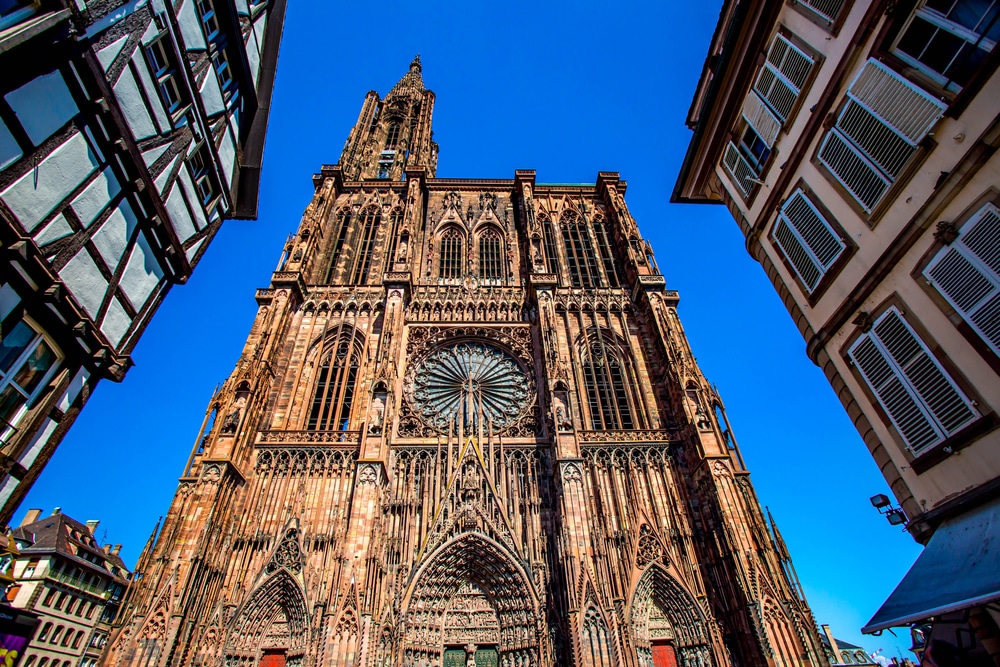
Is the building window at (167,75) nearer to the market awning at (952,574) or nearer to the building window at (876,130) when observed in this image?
the building window at (876,130)

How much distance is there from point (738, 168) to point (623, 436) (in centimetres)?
1104

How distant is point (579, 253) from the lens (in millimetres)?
26672

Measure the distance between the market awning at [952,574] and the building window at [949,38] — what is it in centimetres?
492

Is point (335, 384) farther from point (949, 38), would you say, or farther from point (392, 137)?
point (392, 137)

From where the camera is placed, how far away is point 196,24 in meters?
8.85

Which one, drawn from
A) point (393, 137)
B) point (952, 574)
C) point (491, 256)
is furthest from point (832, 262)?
point (393, 137)

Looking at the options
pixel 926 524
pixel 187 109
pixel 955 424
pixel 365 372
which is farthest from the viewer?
pixel 365 372

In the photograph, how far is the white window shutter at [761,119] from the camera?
940cm

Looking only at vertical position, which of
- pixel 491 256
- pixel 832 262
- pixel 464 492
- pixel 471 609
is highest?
pixel 491 256

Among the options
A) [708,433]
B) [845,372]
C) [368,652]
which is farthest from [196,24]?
[708,433]

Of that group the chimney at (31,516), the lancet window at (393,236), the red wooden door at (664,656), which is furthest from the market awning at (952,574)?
the chimney at (31,516)

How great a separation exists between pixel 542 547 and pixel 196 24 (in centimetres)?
1602

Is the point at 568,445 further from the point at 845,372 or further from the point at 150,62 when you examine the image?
the point at 150,62

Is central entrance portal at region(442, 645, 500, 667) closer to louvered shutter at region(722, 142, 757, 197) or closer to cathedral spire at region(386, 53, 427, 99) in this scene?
louvered shutter at region(722, 142, 757, 197)
